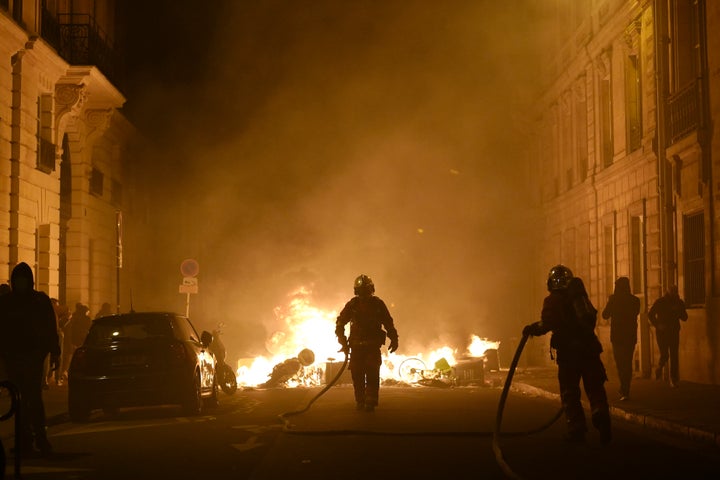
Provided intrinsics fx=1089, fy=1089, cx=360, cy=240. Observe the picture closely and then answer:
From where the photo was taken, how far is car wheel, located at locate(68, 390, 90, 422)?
14.3 metres

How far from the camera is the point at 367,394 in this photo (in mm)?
14812

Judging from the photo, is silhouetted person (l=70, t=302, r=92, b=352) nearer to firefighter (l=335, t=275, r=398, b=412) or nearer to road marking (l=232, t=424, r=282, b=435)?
firefighter (l=335, t=275, r=398, b=412)

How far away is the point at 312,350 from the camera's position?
25656mm

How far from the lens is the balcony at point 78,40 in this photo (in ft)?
84.9

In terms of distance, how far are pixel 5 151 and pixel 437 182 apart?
2099 cm

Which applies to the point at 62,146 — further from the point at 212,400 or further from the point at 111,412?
the point at 212,400

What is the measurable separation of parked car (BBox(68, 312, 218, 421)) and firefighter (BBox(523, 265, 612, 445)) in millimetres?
5824

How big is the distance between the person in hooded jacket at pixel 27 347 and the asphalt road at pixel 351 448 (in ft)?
1.16

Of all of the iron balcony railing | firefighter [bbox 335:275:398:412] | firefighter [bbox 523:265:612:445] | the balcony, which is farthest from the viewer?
the balcony

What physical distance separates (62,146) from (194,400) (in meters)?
14.6

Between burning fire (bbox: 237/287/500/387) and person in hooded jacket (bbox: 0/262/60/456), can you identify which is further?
burning fire (bbox: 237/287/500/387)

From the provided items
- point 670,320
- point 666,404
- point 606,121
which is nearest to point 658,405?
point 666,404

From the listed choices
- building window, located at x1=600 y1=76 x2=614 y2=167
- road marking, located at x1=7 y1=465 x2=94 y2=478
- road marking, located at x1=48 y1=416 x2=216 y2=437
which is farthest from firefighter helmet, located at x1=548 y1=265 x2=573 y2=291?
building window, located at x1=600 y1=76 x2=614 y2=167

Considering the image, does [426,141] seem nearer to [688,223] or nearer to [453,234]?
[453,234]
